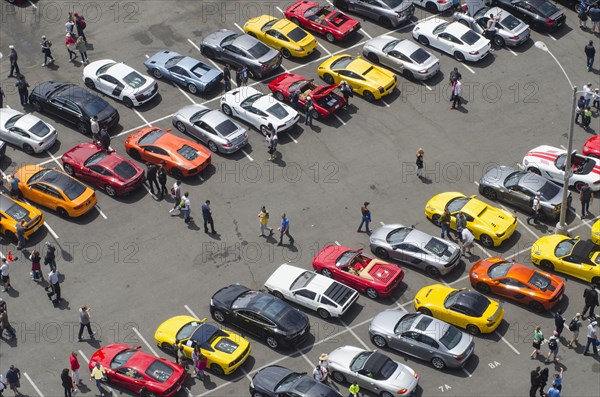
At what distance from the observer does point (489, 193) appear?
54531 mm

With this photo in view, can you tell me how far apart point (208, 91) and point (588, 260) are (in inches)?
853

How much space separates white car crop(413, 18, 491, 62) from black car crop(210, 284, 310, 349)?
69.6 feet

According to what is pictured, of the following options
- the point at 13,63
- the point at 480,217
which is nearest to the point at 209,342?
the point at 480,217

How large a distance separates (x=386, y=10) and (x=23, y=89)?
20.1 meters

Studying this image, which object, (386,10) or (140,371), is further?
(386,10)

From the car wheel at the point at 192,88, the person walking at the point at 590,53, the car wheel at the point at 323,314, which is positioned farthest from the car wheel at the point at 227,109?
the person walking at the point at 590,53

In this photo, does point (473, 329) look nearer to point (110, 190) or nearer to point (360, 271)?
point (360, 271)

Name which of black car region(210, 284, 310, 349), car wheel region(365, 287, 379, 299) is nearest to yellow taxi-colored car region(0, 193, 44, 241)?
black car region(210, 284, 310, 349)

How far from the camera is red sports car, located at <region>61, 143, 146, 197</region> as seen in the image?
2136 inches

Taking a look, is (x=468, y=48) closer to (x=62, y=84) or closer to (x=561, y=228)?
(x=561, y=228)

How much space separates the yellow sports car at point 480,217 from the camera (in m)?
51.8

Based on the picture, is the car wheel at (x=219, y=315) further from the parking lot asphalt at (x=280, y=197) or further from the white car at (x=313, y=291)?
the white car at (x=313, y=291)

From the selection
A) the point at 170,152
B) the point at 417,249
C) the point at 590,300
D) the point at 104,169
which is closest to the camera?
the point at 590,300

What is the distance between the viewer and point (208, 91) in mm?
60906
